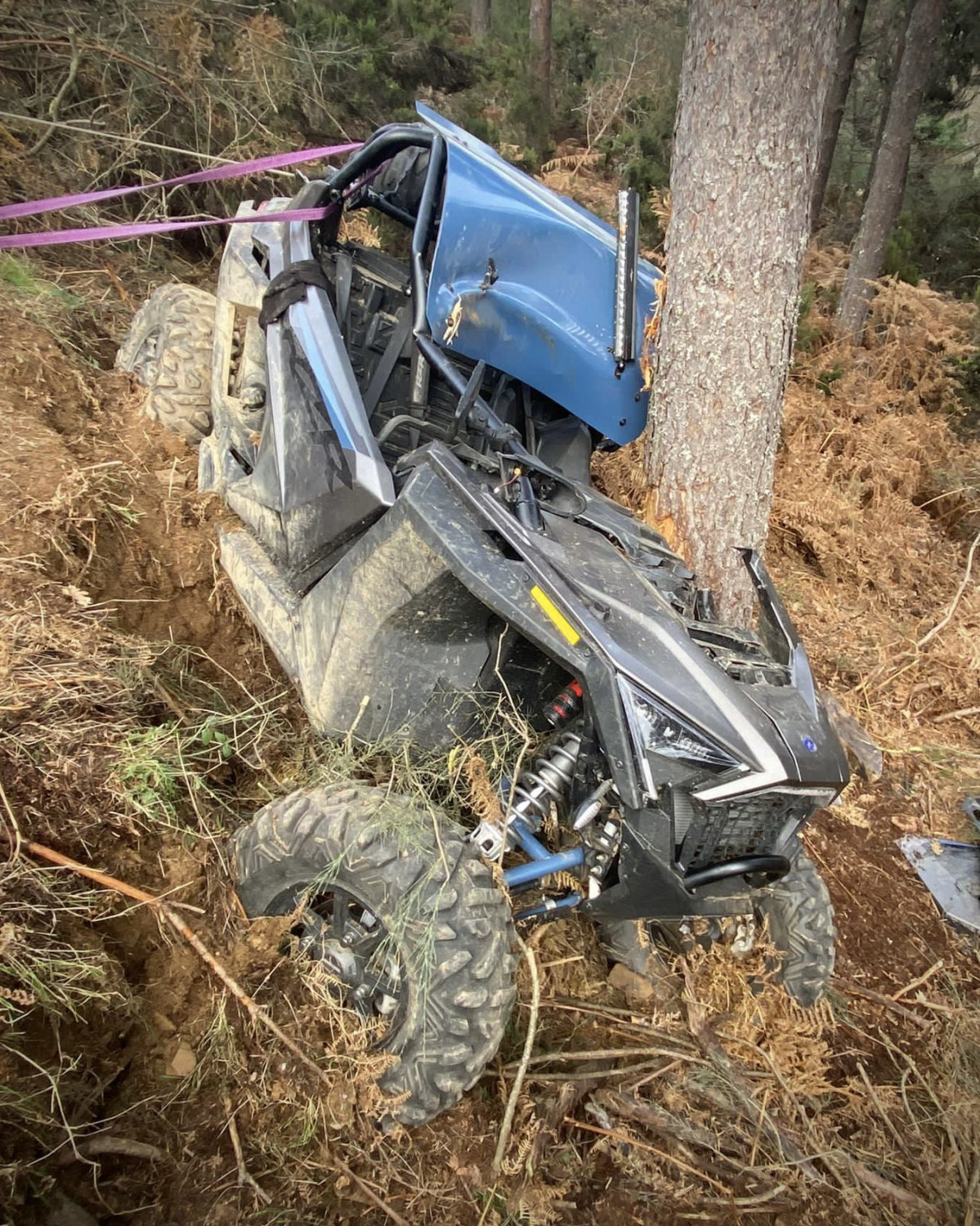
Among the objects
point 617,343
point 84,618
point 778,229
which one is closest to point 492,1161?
point 84,618

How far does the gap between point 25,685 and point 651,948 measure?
2.04 meters

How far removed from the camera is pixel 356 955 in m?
2.15

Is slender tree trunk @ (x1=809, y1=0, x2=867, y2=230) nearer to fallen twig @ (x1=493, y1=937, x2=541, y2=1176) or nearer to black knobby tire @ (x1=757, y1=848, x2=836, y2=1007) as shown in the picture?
black knobby tire @ (x1=757, y1=848, x2=836, y2=1007)

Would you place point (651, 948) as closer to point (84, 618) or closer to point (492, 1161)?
point (492, 1161)

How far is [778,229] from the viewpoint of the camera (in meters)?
3.09

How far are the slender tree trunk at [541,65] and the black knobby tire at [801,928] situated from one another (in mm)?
7984

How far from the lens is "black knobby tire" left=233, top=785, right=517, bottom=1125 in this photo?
76.2 inches

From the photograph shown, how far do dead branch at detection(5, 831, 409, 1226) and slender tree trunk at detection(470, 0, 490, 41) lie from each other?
11117mm

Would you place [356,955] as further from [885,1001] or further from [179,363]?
[179,363]

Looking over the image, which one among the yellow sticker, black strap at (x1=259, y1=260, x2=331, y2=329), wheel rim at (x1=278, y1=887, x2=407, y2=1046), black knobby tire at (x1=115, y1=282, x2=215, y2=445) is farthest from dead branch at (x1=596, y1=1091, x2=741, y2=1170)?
black knobby tire at (x1=115, y1=282, x2=215, y2=445)

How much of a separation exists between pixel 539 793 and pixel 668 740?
481 mm

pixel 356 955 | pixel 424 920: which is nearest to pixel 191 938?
pixel 356 955

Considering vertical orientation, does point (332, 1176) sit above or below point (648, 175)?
below

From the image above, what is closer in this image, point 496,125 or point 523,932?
point 523,932
